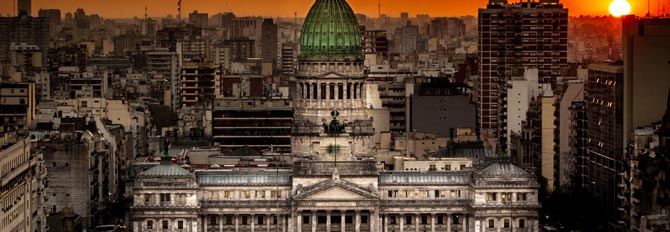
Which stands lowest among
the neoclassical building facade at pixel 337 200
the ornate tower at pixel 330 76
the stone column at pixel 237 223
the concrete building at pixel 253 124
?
the stone column at pixel 237 223

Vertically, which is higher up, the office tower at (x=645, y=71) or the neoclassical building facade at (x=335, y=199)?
the office tower at (x=645, y=71)

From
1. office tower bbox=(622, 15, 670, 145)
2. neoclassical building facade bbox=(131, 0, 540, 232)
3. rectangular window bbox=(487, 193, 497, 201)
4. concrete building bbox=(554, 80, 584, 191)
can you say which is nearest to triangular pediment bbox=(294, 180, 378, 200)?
neoclassical building facade bbox=(131, 0, 540, 232)

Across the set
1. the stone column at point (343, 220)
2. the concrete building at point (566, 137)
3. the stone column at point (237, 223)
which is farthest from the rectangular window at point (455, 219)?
the concrete building at point (566, 137)

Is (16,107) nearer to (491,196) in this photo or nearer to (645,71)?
(491,196)

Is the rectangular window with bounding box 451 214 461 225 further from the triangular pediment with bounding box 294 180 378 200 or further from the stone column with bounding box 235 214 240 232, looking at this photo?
the stone column with bounding box 235 214 240 232

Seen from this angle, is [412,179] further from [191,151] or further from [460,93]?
[460,93]

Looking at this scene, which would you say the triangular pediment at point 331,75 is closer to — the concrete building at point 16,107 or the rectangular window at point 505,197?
the rectangular window at point 505,197

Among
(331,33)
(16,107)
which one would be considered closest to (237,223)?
(331,33)
